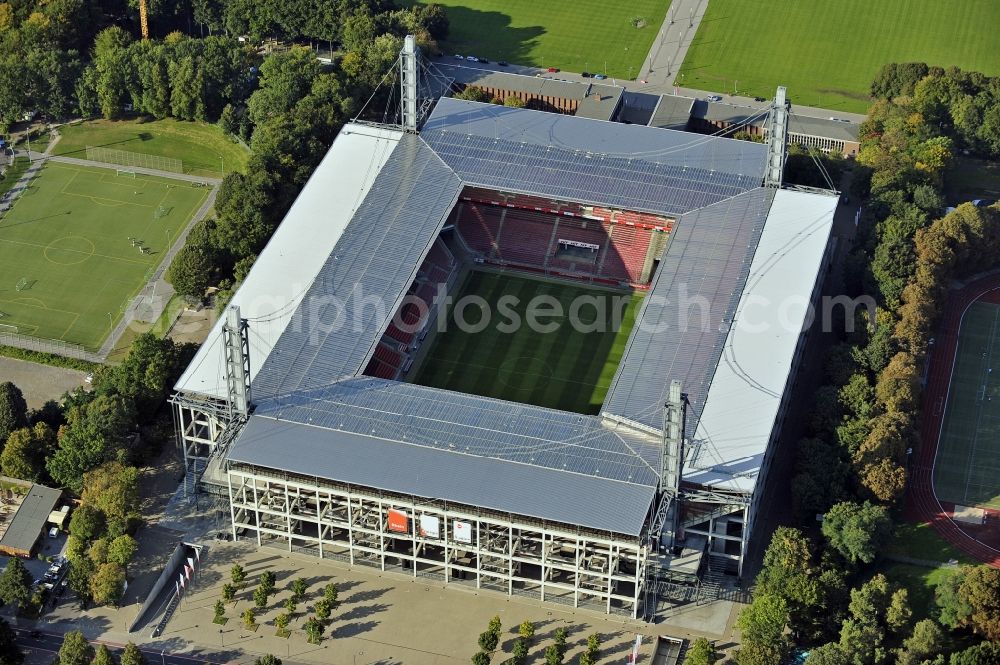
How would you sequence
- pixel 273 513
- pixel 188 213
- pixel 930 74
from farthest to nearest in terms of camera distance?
1. pixel 930 74
2. pixel 188 213
3. pixel 273 513

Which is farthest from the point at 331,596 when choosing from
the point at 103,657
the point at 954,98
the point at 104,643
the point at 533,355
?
the point at 954,98

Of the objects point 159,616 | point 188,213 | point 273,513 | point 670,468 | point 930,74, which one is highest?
point 930,74

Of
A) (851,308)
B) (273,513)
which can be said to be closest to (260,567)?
Answer: (273,513)

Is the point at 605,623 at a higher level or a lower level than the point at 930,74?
lower

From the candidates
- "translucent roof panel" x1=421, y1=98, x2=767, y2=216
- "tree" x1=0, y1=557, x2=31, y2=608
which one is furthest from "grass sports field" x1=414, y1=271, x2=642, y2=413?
"tree" x1=0, y1=557, x2=31, y2=608

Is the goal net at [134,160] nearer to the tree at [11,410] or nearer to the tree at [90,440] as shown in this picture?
the tree at [11,410]

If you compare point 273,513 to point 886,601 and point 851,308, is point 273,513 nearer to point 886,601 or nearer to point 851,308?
point 886,601
